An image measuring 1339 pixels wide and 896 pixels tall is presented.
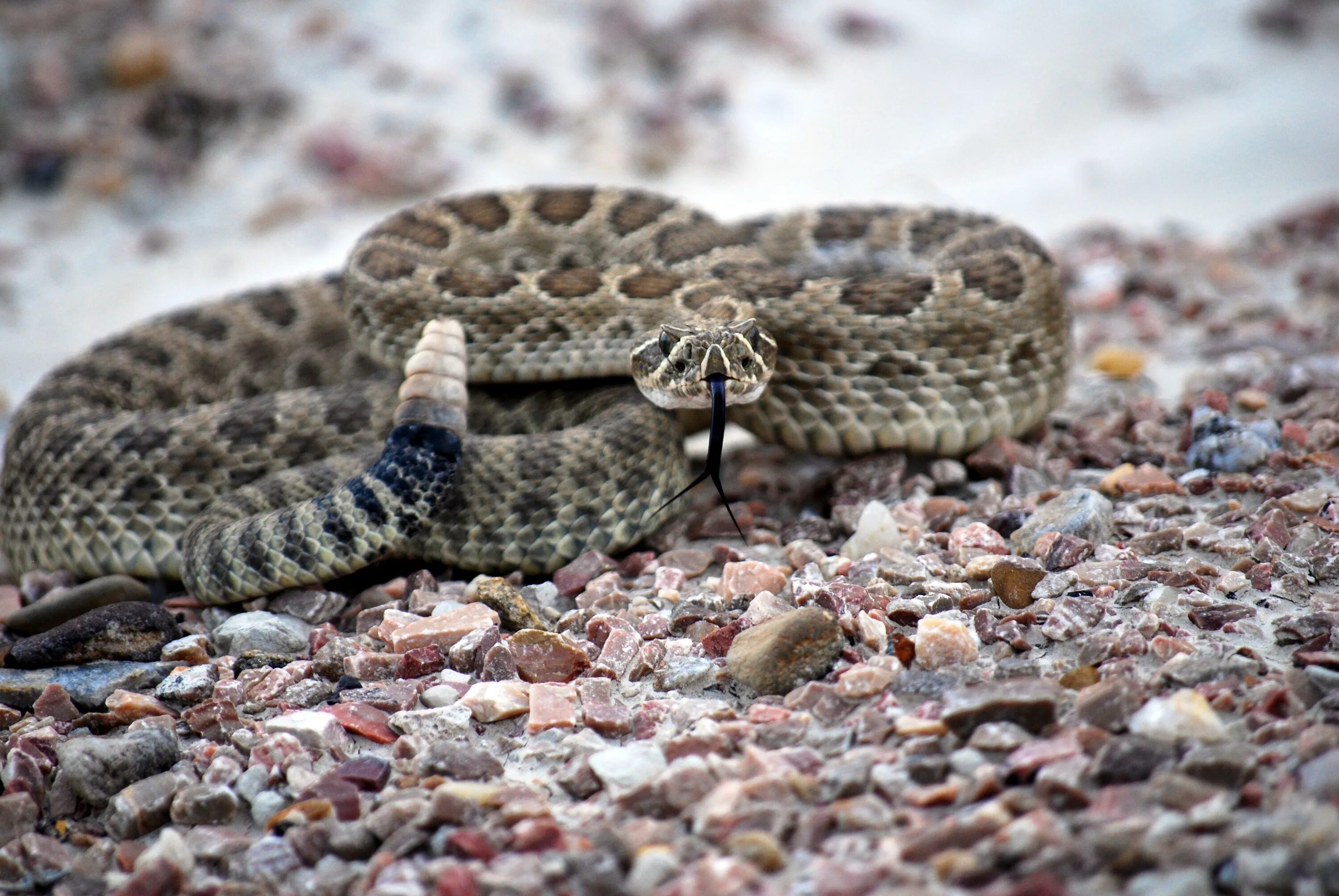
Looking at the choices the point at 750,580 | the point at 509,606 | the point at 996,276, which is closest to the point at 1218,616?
the point at 750,580

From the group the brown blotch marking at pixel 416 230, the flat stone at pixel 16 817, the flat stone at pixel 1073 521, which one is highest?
the brown blotch marking at pixel 416 230

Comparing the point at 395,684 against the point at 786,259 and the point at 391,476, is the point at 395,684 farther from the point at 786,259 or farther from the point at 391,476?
the point at 786,259

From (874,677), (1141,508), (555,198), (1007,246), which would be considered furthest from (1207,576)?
(555,198)

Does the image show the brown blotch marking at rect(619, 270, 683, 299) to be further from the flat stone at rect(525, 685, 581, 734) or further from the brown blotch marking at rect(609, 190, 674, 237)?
the flat stone at rect(525, 685, 581, 734)

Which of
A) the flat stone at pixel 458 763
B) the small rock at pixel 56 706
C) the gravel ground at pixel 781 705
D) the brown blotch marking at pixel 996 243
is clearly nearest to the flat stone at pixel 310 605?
the gravel ground at pixel 781 705

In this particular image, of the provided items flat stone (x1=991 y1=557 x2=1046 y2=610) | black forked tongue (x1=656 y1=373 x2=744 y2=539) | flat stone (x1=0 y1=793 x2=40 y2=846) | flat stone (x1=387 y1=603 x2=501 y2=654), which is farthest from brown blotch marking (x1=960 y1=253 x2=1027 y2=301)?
flat stone (x1=0 y1=793 x2=40 y2=846)

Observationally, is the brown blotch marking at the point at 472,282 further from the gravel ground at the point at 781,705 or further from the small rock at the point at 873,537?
the small rock at the point at 873,537

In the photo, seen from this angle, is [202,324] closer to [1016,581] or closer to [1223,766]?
[1016,581]

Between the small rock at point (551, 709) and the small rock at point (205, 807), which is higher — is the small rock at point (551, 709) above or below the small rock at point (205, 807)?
above
